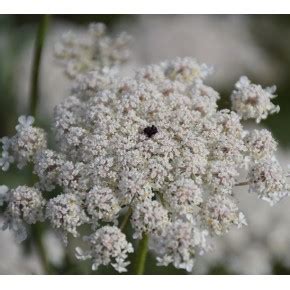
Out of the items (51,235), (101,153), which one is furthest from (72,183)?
(51,235)

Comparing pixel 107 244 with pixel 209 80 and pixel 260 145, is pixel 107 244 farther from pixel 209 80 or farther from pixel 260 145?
pixel 209 80

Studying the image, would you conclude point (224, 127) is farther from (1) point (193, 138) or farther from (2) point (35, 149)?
(2) point (35, 149)

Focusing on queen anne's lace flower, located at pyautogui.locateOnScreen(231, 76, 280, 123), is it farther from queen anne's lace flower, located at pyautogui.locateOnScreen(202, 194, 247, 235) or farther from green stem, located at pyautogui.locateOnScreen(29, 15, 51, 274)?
green stem, located at pyautogui.locateOnScreen(29, 15, 51, 274)

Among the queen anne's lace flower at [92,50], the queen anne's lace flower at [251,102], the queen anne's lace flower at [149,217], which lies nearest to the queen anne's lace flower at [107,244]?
the queen anne's lace flower at [149,217]

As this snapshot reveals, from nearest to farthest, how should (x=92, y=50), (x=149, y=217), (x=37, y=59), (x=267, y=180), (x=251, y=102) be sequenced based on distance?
(x=149, y=217), (x=267, y=180), (x=251, y=102), (x=37, y=59), (x=92, y=50)

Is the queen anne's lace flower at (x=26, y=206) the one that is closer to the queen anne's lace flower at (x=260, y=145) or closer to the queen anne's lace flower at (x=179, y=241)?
the queen anne's lace flower at (x=179, y=241)

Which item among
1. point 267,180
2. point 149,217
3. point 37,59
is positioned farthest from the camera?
point 37,59

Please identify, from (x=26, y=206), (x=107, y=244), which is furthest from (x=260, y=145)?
(x=26, y=206)

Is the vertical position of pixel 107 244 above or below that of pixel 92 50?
below

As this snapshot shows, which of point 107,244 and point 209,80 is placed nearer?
point 107,244
